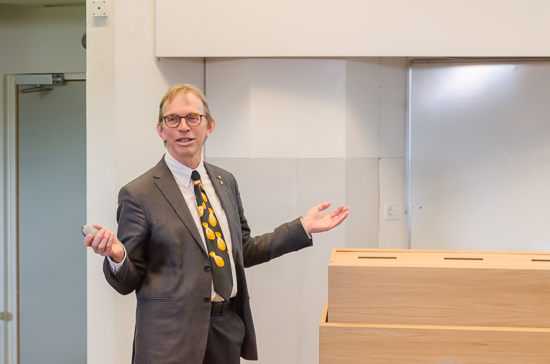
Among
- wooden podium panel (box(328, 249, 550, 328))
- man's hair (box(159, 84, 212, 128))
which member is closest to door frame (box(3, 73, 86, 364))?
man's hair (box(159, 84, 212, 128))

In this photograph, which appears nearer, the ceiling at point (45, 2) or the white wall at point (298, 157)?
the white wall at point (298, 157)

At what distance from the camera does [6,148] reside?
3.53 meters

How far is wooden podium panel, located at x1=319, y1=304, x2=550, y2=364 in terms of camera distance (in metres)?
1.52

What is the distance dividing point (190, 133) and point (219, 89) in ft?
3.76

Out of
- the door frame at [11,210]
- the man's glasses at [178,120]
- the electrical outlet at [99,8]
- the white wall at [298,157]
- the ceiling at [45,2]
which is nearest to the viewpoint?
the man's glasses at [178,120]

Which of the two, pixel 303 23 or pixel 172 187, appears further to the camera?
pixel 303 23

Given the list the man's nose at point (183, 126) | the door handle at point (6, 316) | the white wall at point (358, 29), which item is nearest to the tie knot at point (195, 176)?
the man's nose at point (183, 126)

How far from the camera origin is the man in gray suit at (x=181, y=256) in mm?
1640

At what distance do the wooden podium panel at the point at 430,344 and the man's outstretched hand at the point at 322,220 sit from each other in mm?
348

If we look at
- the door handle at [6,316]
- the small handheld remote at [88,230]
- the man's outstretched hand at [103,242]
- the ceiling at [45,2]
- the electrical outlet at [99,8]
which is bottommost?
the door handle at [6,316]

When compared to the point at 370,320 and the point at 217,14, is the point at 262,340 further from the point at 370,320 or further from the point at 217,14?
the point at 217,14

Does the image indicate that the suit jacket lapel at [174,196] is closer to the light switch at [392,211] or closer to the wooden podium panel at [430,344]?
the wooden podium panel at [430,344]

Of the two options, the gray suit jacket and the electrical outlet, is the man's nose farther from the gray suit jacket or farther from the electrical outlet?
the electrical outlet

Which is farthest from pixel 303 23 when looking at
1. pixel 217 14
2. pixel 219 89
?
pixel 219 89
